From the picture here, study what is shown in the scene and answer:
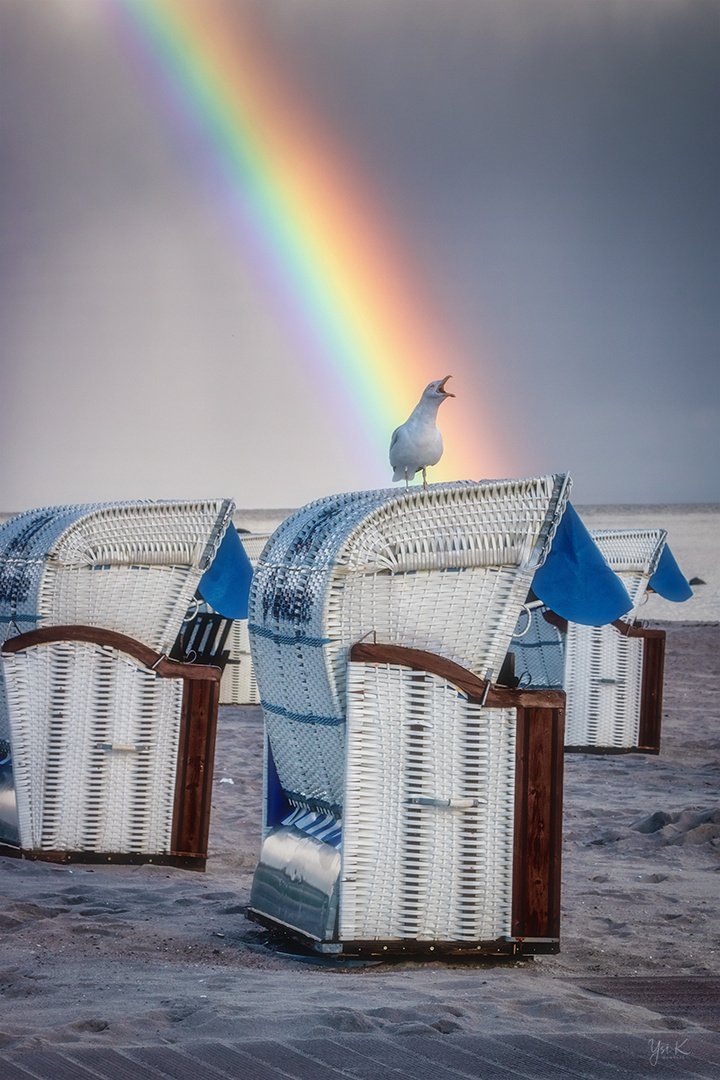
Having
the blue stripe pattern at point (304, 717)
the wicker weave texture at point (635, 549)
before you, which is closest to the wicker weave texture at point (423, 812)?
the blue stripe pattern at point (304, 717)

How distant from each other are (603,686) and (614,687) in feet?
0.35

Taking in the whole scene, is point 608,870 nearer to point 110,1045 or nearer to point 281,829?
point 281,829

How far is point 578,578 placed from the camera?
433 centimetres

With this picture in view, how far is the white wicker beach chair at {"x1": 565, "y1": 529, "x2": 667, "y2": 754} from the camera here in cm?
1074

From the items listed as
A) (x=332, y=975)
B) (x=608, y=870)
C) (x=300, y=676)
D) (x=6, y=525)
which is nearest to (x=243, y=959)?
(x=332, y=975)

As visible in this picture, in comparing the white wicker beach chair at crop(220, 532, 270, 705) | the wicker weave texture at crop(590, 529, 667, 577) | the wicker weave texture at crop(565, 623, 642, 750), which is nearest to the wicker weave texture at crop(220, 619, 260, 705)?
the white wicker beach chair at crop(220, 532, 270, 705)

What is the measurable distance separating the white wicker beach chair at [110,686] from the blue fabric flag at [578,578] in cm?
218

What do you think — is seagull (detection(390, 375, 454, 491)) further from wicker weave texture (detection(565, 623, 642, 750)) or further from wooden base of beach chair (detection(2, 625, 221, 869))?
wicker weave texture (detection(565, 623, 642, 750))

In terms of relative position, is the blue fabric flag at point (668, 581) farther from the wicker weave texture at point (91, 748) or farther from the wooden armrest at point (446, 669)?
the wooden armrest at point (446, 669)

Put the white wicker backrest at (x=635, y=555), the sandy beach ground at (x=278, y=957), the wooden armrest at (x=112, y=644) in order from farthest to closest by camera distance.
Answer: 1. the white wicker backrest at (x=635, y=555)
2. the wooden armrest at (x=112, y=644)
3. the sandy beach ground at (x=278, y=957)

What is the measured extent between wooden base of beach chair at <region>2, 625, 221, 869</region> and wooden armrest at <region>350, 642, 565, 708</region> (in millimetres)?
2137

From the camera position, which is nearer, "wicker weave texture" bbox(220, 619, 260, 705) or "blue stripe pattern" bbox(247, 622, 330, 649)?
"blue stripe pattern" bbox(247, 622, 330, 649)

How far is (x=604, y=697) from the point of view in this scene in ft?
35.7

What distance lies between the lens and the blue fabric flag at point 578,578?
4.32 meters
